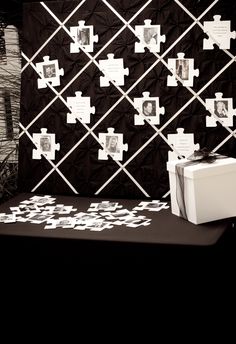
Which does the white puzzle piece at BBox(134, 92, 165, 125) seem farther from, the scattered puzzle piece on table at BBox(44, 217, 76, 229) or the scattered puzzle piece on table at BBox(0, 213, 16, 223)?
the scattered puzzle piece on table at BBox(0, 213, 16, 223)

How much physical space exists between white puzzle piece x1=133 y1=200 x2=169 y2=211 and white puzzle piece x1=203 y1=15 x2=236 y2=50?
0.87 metres

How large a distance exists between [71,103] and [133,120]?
39cm

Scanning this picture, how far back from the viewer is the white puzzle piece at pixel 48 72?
3006mm

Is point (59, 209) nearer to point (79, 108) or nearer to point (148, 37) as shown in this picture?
point (79, 108)

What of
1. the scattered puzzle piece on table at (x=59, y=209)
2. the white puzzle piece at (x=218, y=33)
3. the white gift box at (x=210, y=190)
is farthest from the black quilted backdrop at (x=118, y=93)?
the white gift box at (x=210, y=190)

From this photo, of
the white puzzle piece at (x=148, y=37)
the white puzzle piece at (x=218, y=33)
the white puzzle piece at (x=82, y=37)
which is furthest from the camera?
the white puzzle piece at (x=82, y=37)

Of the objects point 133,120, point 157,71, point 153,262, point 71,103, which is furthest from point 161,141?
point 153,262

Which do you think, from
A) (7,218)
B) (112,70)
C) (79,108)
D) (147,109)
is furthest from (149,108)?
(7,218)

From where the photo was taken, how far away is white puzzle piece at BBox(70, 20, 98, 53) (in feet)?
Answer: 9.58

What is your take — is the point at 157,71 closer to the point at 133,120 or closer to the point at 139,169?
the point at 133,120

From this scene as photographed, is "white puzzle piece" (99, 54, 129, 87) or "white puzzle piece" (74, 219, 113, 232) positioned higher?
"white puzzle piece" (99, 54, 129, 87)

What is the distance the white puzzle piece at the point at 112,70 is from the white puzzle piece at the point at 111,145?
10.7 inches

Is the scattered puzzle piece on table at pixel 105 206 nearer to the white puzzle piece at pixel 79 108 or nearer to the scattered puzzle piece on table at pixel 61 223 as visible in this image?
the scattered puzzle piece on table at pixel 61 223

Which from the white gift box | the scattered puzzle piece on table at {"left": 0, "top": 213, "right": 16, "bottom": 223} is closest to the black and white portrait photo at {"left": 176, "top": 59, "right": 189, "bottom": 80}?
the white gift box
